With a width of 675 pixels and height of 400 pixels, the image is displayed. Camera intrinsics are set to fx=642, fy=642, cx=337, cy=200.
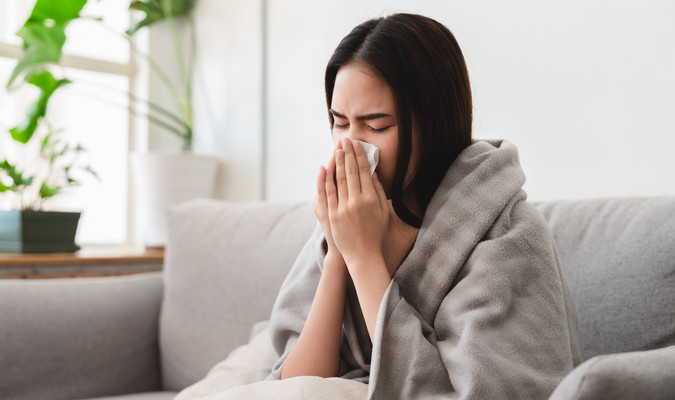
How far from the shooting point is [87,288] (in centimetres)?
173

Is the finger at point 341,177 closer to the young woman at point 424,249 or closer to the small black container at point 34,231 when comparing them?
the young woman at point 424,249

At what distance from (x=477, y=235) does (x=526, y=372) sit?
8.5 inches

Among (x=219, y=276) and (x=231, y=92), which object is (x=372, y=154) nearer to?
(x=219, y=276)

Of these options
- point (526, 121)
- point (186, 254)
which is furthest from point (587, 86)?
point (186, 254)

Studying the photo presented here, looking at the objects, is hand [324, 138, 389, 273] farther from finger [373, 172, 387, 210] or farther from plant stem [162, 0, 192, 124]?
plant stem [162, 0, 192, 124]

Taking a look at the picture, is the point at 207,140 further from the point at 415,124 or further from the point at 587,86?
the point at 415,124

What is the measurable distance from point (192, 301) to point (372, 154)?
0.91 metres

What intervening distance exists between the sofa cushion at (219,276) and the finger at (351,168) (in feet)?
1.79

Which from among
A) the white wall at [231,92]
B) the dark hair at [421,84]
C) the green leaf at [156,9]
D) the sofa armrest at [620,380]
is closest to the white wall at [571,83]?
the white wall at [231,92]

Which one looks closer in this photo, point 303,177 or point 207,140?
point 303,177

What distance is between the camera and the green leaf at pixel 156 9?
9.42 feet

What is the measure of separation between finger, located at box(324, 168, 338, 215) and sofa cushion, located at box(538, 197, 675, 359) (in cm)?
47

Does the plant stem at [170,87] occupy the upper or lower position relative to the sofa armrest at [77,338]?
upper

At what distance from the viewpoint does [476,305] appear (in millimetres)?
912
